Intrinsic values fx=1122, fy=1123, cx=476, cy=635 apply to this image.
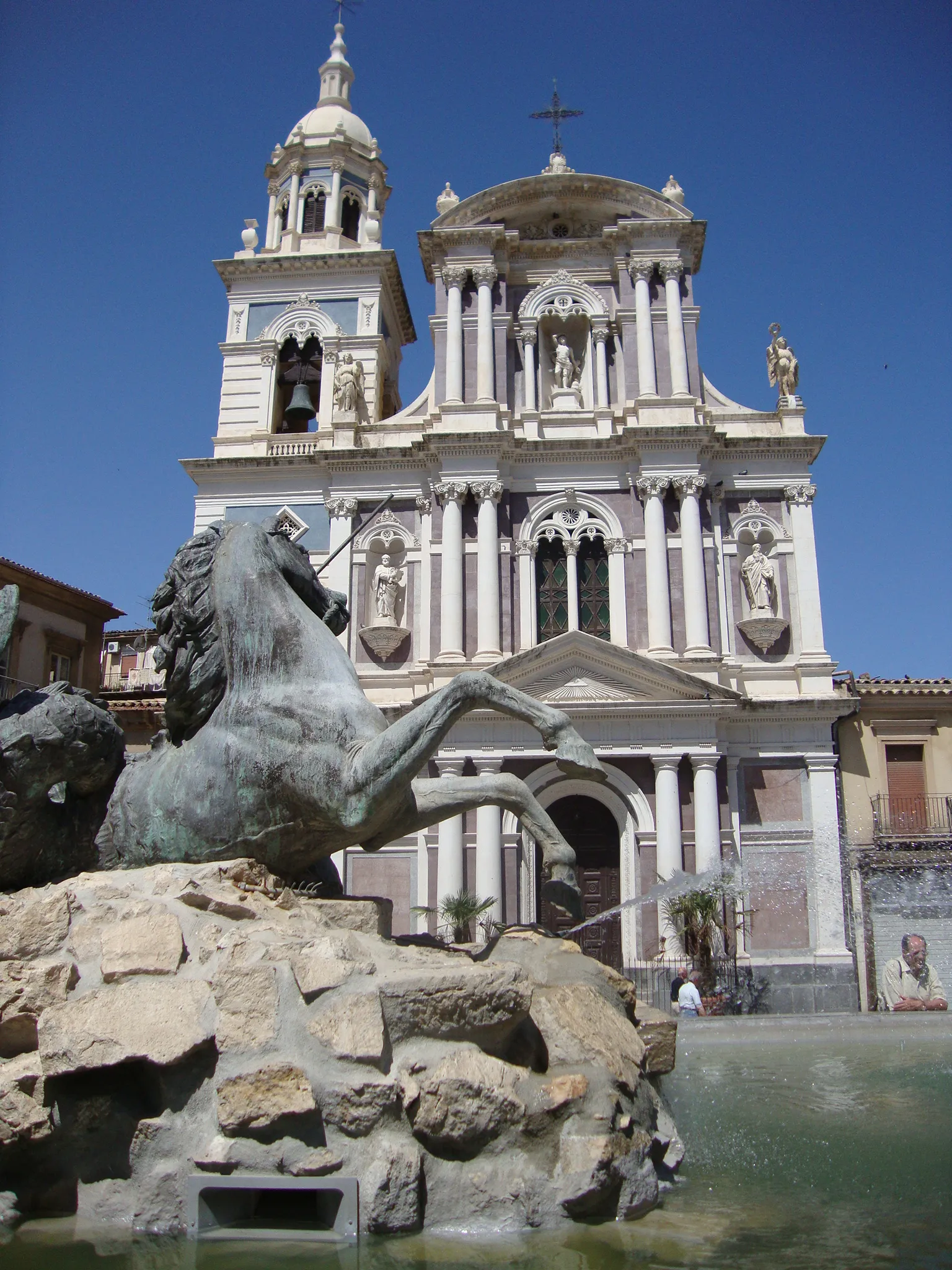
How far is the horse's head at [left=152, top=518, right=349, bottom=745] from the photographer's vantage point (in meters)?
5.00

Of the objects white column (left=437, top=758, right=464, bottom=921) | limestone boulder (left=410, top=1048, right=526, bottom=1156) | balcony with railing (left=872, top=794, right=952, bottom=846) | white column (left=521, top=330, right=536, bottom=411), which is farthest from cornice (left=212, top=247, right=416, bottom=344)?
limestone boulder (left=410, top=1048, right=526, bottom=1156)

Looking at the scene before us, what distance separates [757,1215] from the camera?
3.60m

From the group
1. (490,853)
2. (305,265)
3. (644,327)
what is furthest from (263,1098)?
Result: (305,265)

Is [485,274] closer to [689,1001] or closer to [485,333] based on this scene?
[485,333]

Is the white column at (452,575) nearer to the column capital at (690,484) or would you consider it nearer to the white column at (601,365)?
the white column at (601,365)

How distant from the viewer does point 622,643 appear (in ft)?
75.6

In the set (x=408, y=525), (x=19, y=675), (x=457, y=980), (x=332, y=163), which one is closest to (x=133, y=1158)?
(x=457, y=980)

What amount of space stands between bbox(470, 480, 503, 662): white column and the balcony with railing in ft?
28.4

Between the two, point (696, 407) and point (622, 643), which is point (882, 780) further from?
point (696, 407)

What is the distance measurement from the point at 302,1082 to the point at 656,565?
67.4 ft

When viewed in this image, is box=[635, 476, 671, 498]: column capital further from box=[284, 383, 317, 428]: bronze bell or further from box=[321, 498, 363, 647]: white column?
box=[284, 383, 317, 428]: bronze bell

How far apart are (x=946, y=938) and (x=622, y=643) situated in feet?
27.3

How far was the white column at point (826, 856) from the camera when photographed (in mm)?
20859

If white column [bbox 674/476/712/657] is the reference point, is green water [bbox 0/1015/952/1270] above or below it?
below
